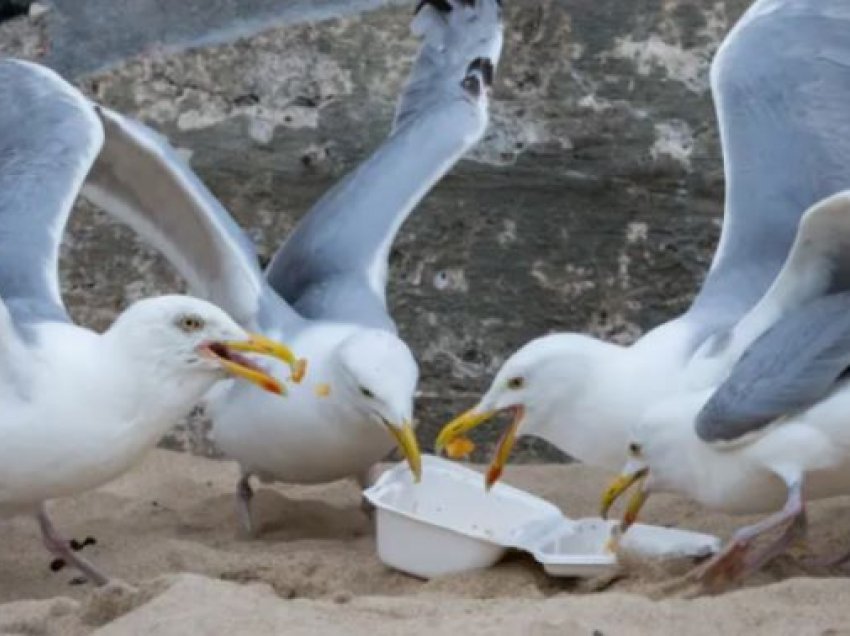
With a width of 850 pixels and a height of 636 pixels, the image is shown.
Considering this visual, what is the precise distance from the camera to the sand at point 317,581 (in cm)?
365

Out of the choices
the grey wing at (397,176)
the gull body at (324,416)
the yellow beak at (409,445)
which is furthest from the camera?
the grey wing at (397,176)

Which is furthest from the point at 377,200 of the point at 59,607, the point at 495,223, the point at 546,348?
the point at 59,607

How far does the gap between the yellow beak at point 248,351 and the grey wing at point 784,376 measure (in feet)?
2.58

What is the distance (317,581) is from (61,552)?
1.91 feet

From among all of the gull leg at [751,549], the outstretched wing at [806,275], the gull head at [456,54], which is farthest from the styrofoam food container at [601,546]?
the gull head at [456,54]

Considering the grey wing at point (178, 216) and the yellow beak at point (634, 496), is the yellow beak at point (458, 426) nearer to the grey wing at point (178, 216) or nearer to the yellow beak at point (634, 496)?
A: the yellow beak at point (634, 496)

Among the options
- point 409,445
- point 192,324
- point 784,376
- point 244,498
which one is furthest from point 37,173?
point 784,376

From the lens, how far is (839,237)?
4.38 meters

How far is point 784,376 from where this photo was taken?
14.3 feet

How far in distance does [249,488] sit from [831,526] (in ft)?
3.99

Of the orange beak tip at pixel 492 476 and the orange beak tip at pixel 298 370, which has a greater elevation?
the orange beak tip at pixel 298 370

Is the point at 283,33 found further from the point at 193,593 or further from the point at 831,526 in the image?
the point at 193,593

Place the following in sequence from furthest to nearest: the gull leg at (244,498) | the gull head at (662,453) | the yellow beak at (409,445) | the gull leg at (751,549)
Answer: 1. the gull leg at (244,498)
2. the yellow beak at (409,445)
3. the gull head at (662,453)
4. the gull leg at (751,549)

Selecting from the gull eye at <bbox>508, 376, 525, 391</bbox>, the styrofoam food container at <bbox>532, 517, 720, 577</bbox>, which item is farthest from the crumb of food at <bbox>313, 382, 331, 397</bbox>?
the styrofoam food container at <bbox>532, 517, 720, 577</bbox>
